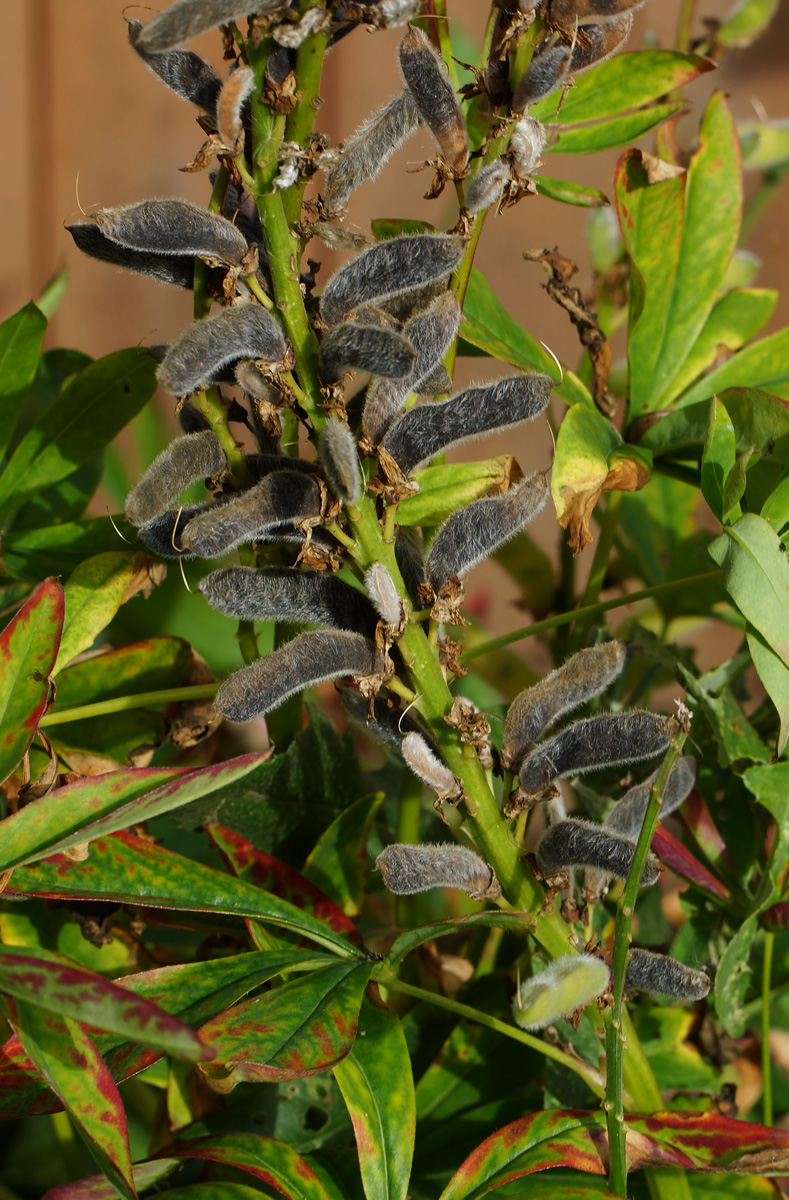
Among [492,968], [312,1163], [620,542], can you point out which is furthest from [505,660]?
[312,1163]

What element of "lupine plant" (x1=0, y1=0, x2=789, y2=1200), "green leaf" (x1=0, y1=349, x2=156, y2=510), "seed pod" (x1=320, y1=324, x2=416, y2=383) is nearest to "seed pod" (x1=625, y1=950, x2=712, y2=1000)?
"lupine plant" (x1=0, y1=0, x2=789, y2=1200)

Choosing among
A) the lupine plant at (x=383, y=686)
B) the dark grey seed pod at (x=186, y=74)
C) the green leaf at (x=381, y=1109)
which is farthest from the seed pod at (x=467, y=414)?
the green leaf at (x=381, y=1109)

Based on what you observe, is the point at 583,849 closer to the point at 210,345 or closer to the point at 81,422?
the point at 210,345

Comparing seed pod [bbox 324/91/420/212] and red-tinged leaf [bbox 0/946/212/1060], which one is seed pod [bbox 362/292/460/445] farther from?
red-tinged leaf [bbox 0/946/212/1060]

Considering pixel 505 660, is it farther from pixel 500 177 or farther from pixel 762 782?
pixel 500 177

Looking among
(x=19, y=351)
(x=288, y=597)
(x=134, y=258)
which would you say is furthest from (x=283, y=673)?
(x=19, y=351)
